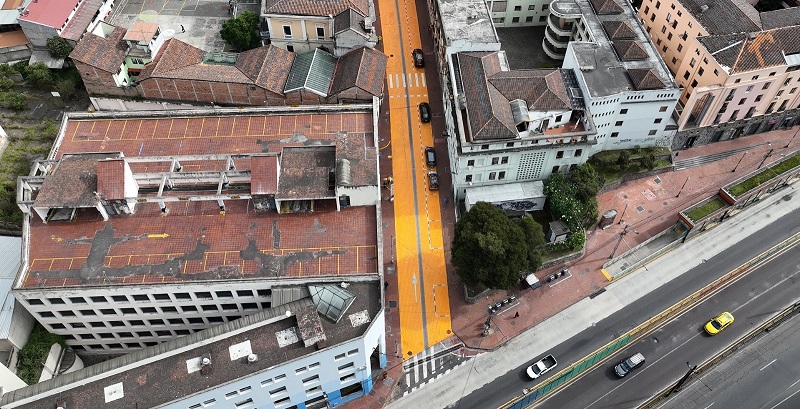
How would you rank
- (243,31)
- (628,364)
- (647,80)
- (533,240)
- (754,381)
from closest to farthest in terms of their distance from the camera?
(754,381) < (628,364) < (533,240) < (647,80) < (243,31)

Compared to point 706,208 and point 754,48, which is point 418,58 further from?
point 706,208

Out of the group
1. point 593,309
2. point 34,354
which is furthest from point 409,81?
point 34,354

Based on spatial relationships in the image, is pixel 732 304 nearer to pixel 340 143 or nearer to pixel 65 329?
pixel 340 143

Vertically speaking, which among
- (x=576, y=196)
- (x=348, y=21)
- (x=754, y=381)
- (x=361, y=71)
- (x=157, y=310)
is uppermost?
(x=348, y=21)

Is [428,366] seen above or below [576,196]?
below

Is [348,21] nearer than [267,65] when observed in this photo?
No

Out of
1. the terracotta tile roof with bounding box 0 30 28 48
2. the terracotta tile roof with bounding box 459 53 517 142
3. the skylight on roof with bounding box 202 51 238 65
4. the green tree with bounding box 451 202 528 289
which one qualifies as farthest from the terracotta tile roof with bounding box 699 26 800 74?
the terracotta tile roof with bounding box 0 30 28 48

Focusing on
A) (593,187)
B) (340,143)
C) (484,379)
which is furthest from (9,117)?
(593,187)
